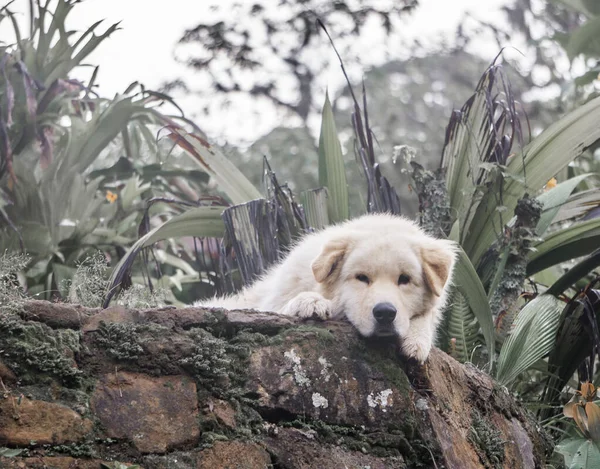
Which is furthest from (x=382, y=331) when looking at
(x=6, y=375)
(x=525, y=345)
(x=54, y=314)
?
(x=6, y=375)

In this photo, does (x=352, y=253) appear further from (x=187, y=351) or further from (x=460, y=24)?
(x=460, y=24)

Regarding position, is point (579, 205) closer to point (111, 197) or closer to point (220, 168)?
point (220, 168)

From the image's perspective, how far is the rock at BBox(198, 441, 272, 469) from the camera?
3.38 metres

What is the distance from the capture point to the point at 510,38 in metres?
20.0

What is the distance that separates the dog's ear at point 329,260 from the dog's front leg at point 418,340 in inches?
20.5

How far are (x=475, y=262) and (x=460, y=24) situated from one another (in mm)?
16366

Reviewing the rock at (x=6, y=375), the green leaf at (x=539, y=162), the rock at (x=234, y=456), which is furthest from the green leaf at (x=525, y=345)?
the rock at (x=6, y=375)

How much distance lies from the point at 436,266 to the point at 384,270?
1.02 ft

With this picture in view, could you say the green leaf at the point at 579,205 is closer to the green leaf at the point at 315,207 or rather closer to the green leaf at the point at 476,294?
the green leaf at the point at 476,294

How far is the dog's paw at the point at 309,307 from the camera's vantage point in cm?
425

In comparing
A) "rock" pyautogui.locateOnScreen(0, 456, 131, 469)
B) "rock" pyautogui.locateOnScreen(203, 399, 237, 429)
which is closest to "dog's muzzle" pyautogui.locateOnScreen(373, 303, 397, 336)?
"rock" pyautogui.locateOnScreen(203, 399, 237, 429)

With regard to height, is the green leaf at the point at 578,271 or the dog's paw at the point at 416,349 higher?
the dog's paw at the point at 416,349

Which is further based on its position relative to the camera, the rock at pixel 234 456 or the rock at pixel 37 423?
the rock at pixel 234 456

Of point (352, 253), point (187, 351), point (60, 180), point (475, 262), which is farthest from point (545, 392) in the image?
point (60, 180)
